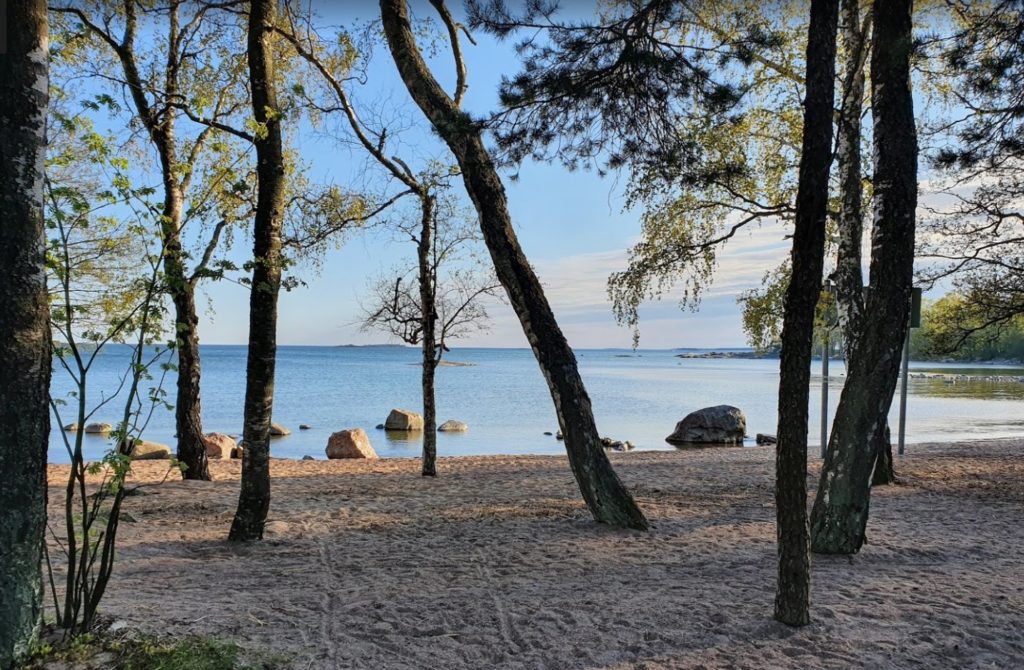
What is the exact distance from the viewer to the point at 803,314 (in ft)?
12.4

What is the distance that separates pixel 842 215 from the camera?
8.62 meters

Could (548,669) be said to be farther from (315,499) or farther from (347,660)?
(315,499)

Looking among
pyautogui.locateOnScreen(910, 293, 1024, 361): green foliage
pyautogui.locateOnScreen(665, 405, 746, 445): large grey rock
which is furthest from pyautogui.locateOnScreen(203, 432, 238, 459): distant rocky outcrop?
pyautogui.locateOnScreen(910, 293, 1024, 361): green foliage

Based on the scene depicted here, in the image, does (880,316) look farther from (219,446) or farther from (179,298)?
(219,446)

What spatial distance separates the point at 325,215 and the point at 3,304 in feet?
25.2

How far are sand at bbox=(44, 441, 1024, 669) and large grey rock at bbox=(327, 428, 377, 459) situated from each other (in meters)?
7.01

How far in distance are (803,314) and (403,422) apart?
20.5 m

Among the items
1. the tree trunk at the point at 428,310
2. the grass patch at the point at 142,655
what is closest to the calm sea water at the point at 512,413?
the tree trunk at the point at 428,310

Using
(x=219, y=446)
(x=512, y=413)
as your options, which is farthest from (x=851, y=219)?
(x=512, y=413)

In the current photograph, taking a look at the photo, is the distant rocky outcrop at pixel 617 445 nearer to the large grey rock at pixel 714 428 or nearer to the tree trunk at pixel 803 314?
the large grey rock at pixel 714 428

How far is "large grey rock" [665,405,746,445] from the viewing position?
1888 cm

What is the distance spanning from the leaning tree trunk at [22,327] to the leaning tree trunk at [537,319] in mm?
3794

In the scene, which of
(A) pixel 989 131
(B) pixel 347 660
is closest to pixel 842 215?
(A) pixel 989 131

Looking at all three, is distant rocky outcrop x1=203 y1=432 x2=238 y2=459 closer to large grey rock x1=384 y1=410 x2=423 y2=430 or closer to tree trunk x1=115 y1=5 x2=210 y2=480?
tree trunk x1=115 y1=5 x2=210 y2=480
